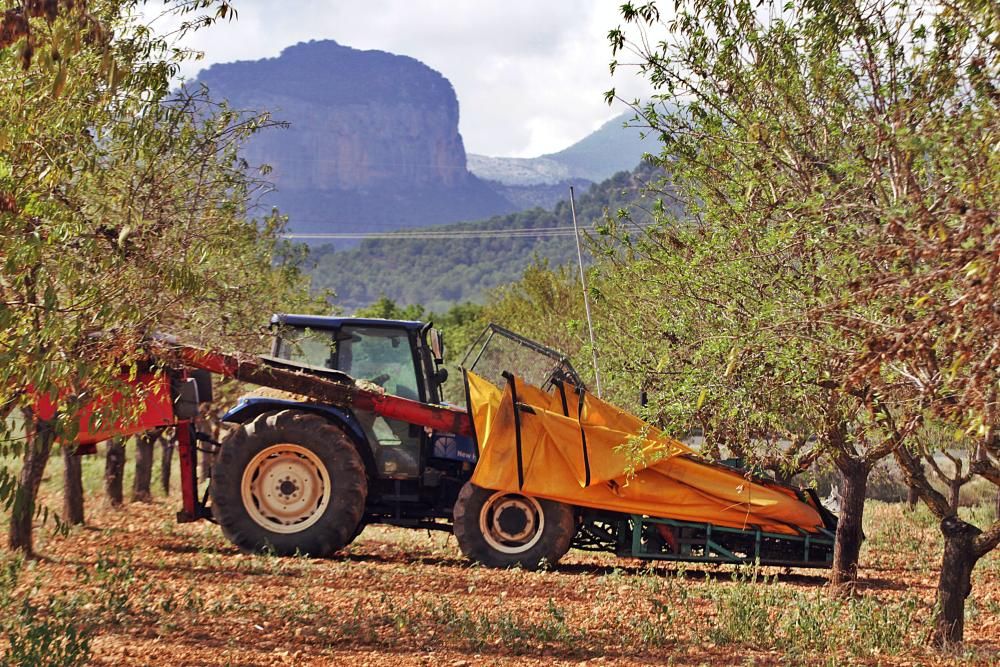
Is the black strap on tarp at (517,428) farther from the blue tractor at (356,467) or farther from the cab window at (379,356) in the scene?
the cab window at (379,356)

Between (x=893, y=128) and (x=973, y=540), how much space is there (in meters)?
3.62

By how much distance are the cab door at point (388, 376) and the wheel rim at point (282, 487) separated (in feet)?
2.63

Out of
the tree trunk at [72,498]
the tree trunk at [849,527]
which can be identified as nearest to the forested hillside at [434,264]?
the tree trunk at [72,498]

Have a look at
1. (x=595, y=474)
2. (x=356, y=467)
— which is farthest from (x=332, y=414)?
(x=595, y=474)

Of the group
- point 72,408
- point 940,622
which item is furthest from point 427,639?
point 940,622

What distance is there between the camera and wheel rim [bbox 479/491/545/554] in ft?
38.9

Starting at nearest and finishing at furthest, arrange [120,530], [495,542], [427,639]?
[427,639] < [495,542] < [120,530]

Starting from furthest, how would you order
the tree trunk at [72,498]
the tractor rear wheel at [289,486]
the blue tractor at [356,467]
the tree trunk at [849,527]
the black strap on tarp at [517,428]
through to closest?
the tree trunk at [72,498] < the tractor rear wheel at [289,486] < the blue tractor at [356,467] < the black strap on tarp at [517,428] < the tree trunk at [849,527]

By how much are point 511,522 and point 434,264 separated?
14878cm

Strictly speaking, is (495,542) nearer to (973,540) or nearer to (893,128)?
(973,540)

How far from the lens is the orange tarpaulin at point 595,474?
11.6m

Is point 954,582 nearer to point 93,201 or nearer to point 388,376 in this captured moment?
point 388,376

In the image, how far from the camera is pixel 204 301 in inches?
433

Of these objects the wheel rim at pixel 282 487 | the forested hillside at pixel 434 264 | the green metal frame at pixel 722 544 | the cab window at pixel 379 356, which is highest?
the forested hillside at pixel 434 264
